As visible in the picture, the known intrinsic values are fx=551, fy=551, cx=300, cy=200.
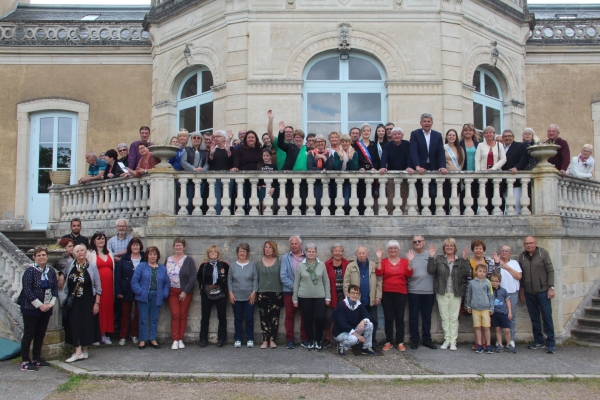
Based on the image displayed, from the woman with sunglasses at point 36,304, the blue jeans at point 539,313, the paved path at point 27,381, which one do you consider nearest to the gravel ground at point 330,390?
the paved path at point 27,381

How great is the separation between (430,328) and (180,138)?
4.89m

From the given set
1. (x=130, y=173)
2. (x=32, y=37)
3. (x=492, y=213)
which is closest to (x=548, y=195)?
(x=492, y=213)

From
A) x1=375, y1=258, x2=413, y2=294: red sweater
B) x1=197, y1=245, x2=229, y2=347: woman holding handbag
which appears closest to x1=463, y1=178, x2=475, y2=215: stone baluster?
x1=375, y1=258, x2=413, y2=294: red sweater

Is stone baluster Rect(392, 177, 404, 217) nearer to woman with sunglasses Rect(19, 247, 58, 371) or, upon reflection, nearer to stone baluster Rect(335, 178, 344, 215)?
stone baluster Rect(335, 178, 344, 215)

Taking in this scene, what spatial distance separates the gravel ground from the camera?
586cm

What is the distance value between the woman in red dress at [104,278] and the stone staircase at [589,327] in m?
7.07

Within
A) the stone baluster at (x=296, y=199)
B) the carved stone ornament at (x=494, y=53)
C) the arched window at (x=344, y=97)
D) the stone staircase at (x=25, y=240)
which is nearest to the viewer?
the stone baluster at (x=296, y=199)

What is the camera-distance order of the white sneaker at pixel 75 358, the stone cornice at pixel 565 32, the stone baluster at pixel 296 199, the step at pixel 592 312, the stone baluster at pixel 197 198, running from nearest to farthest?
the white sneaker at pixel 75 358 → the stone baluster at pixel 296 199 → the stone baluster at pixel 197 198 → the step at pixel 592 312 → the stone cornice at pixel 565 32

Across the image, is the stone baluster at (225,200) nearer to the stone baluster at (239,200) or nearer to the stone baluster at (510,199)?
the stone baluster at (239,200)

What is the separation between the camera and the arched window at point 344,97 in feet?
37.6

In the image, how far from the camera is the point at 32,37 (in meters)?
13.9

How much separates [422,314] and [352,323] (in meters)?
1.18

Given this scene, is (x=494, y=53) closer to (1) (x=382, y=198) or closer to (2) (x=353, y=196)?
(1) (x=382, y=198)

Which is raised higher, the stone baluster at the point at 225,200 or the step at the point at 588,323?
the stone baluster at the point at 225,200
